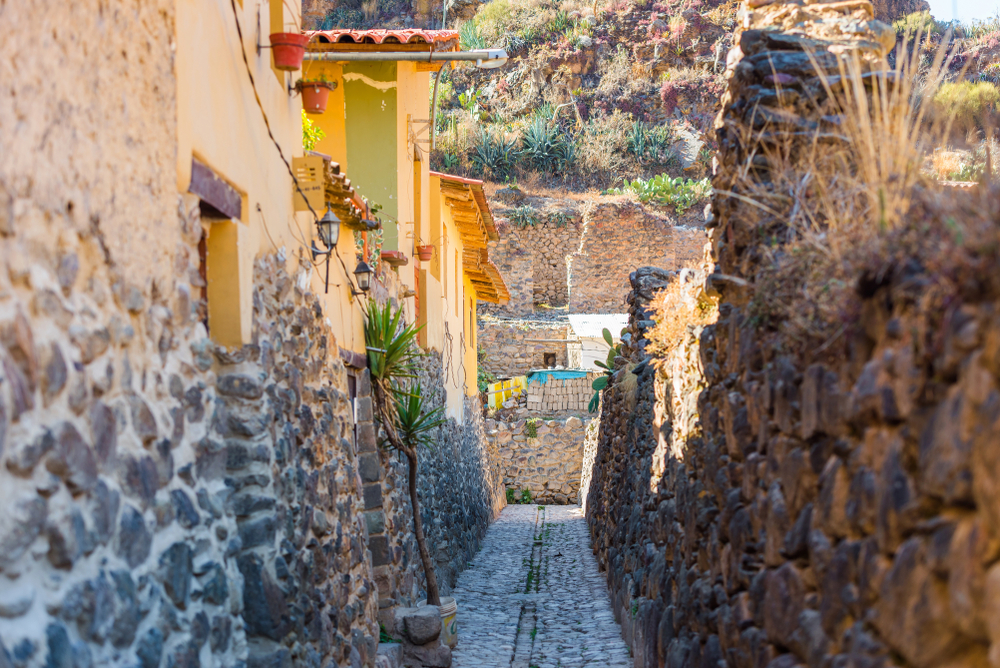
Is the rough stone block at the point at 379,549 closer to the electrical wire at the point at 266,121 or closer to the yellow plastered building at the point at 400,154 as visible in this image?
the yellow plastered building at the point at 400,154

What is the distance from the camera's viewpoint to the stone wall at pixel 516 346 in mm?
27562

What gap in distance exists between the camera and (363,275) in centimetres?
807

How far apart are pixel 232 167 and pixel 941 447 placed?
3.91 meters

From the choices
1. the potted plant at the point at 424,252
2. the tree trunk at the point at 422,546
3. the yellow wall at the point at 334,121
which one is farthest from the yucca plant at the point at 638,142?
the tree trunk at the point at 422,546

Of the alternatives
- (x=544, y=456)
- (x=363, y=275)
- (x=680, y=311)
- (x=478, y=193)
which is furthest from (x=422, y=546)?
(x=544, y=456)

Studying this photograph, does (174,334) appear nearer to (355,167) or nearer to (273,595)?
(273,595)

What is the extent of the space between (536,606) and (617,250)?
20.8m

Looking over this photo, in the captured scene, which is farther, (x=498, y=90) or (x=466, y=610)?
(x=498, y=90)

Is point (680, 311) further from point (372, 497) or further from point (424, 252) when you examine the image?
point (424, 252)

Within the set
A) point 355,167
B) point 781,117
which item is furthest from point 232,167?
point 355,167

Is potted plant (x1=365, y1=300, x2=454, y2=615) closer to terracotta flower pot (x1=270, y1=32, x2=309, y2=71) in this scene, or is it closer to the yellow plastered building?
the yellow plastered building

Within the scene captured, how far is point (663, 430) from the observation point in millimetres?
7992

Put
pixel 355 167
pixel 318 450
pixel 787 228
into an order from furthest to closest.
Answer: pixel 355 167 < pixel 318 450 < pixel 787 228

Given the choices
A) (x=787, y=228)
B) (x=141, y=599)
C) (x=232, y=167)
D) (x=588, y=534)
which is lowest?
(x=588, y=534)
